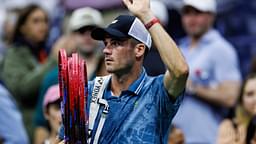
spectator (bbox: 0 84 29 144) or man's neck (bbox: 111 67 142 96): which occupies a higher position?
man's neck (bbox: 111 67 142 96)

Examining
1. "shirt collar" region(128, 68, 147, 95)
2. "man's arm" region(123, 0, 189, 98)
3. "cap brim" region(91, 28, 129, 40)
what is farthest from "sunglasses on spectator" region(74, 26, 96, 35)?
"man's arm" region(123, 0, 189, 98)

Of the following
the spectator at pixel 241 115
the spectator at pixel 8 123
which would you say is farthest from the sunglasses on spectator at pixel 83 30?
the spectator at pixel 241 115

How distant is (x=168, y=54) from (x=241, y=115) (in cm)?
262

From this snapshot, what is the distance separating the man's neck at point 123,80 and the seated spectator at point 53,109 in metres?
1.89

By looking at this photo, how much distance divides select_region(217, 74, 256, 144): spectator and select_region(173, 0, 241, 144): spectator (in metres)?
0.63

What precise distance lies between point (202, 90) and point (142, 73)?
2896 mm

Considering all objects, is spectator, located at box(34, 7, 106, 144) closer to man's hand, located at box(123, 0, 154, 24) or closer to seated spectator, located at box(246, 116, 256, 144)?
seated spectator, located at box(246, 116, 256, 144)

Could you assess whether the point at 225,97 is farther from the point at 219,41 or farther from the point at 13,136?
the point at 13,136

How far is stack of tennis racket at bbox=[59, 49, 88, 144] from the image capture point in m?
6.66

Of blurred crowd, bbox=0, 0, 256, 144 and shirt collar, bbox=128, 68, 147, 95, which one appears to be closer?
shirt collar, bbox=128, 68, 147, 95

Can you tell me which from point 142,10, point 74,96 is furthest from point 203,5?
point 74,96

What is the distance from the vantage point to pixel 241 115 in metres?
9.23

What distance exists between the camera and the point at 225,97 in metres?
10.0

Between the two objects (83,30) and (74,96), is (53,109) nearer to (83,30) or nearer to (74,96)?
(83,30)
